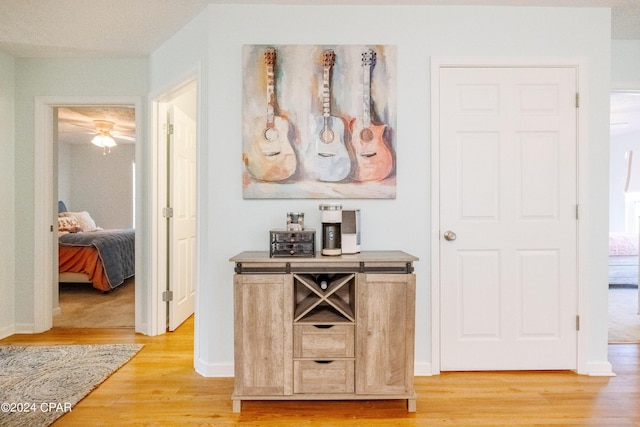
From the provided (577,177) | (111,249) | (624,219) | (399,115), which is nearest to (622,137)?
(624,219)

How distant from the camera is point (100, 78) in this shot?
11.1ft

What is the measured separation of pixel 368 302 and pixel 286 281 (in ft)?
1.50

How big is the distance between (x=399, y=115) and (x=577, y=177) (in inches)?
49.5

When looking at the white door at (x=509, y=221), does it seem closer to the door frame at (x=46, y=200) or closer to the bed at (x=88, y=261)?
the door frame at (x=46, y=200)

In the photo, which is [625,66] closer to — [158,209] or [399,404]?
[399,404]

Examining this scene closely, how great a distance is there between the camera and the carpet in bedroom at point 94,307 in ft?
12.0

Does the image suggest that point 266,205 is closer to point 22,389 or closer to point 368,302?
point 368,302

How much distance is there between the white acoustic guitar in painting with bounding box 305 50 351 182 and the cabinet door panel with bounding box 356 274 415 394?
0.78 m

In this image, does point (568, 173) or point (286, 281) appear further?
point (568, 173)

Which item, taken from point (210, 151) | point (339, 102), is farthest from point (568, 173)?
point (210, 151)

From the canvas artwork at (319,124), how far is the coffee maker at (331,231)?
0.88ft

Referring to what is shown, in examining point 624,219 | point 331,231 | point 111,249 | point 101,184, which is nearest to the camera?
point 331,231

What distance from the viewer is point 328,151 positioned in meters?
2.51

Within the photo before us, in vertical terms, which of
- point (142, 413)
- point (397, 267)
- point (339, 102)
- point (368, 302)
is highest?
point (339, 102)
